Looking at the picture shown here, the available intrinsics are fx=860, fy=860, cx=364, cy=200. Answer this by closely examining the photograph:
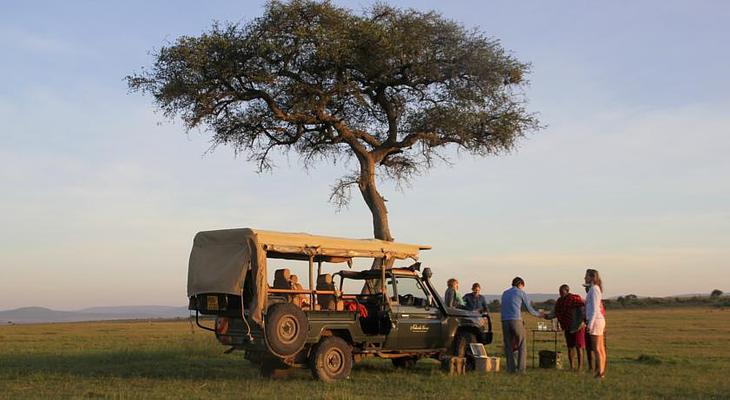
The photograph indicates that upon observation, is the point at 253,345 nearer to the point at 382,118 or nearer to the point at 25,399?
the point at 25,399

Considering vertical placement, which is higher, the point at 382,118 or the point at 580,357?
the point at 382,118

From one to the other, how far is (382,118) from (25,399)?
14513mm

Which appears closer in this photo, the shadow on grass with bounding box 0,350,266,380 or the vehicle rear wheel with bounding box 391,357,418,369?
the shadow on grass with bounding box 0,350,266,380

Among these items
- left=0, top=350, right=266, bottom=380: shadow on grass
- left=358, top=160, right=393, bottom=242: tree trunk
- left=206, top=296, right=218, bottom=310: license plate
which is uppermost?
left=358, top=160, right=393, bottom=242: tree trunk

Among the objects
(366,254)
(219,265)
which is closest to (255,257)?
(219,265)

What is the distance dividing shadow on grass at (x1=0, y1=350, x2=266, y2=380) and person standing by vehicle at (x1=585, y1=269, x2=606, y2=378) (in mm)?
6337

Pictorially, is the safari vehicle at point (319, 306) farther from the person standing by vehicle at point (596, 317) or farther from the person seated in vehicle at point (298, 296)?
the person standing by vehicle at point (596, 317)

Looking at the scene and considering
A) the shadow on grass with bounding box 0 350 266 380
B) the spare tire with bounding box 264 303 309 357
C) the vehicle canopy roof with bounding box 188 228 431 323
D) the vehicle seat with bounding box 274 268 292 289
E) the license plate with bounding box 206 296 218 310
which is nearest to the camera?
the spare tire with bounding box 264 303 309 357

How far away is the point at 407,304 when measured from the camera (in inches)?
675

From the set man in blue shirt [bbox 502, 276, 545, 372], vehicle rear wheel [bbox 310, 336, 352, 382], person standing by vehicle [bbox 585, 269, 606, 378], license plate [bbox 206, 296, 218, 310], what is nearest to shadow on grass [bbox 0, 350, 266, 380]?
vehicle rear wheel [bbox 310, 336, 352, 382]

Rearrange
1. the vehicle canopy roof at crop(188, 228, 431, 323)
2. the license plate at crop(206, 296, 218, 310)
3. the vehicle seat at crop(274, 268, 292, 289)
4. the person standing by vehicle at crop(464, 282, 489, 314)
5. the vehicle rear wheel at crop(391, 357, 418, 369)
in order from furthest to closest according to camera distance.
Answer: the person standing by vehicle at crop(464, 282, 489, 314) < the vehicle rear wheel at crop(391, 357, 418, 369) < the vehicle seat at crop(274, 268, 292, 289) < the license plate at crop(206, 296, 218, 310) < the vehicle canopy roof at crop(188, 228, 431, 323)

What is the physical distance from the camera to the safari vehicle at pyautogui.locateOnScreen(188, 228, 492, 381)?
48.3ft

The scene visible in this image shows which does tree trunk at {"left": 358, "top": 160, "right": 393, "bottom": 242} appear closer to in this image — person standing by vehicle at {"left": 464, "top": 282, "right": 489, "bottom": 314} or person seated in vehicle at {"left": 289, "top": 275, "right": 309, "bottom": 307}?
person standing by vehicle at {"left": 464, "top": 282, "right": 489, "bottom": 314}

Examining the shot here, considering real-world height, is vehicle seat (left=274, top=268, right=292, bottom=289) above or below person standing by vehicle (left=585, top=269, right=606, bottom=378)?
above
